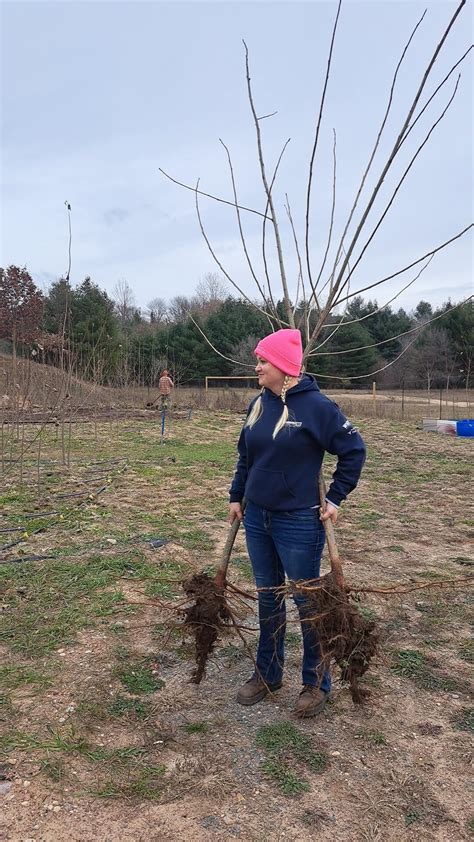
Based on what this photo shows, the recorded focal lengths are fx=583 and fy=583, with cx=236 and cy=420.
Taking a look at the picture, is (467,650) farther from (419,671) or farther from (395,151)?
(395,151)

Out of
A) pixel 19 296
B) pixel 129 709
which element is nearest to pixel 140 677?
pixel 129 709

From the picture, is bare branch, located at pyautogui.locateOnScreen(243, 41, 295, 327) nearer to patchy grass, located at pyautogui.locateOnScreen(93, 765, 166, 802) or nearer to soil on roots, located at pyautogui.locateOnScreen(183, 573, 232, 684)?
soil on roots, located at pyautogui.locateOnScreen(183, 573, 232, 684)

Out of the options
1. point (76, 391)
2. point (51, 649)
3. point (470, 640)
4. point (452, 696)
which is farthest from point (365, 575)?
point (76, 391)

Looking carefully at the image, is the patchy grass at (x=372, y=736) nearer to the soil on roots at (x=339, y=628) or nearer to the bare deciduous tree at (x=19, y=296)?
the soil on roots at (x=339, y=628)

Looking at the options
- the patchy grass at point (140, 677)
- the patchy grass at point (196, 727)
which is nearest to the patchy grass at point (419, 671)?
the patchy grass at point (196, 727)

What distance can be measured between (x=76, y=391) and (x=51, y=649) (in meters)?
11.5

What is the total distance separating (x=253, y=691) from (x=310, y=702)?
0.81 ft

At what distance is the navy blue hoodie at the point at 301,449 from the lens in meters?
2.00

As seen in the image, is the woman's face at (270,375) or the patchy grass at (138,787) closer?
the patchy grass at (138,787)

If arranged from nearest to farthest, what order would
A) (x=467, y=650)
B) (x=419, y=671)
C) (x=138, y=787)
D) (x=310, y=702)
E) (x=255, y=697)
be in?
(x=138, y=787), (x=310, y=702), (x=255, y=697), (x=419, y=671), (x=467, y=650)

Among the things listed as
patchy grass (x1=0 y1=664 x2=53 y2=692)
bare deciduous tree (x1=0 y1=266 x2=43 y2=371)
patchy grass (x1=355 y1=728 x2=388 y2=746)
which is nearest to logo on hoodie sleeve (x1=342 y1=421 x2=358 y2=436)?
patchy grass (x1=355 y1=728 x2=388 y2=746)

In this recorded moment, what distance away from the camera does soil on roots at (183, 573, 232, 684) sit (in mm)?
2174

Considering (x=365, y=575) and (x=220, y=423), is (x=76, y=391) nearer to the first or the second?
(x=220, y=423)

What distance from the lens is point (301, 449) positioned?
6.64ft
